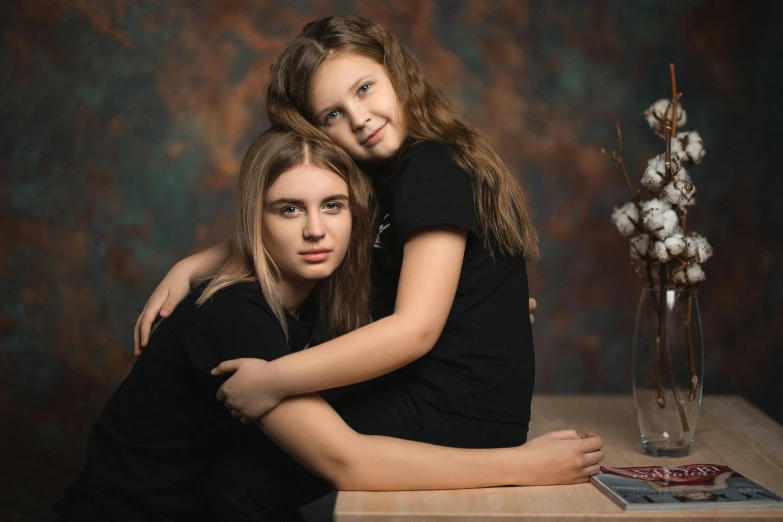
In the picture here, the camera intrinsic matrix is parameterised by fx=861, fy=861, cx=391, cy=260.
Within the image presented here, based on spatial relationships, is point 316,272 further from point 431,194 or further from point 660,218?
point 660,218

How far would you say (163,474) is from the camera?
177 cm

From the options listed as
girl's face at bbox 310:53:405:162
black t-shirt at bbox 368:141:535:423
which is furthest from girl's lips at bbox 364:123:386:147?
black t-shirt at bbox 368:141:535:423

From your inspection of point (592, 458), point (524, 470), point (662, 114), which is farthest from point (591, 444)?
point (662, 114)

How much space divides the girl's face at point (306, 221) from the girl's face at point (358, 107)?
13cm

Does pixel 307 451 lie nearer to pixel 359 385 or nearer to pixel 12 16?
pixel 359 385

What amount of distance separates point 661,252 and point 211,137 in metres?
1.54

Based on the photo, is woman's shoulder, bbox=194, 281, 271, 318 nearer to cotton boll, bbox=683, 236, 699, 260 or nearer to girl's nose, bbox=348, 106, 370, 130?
girl's nose, bbox=348, 106, 370, 130

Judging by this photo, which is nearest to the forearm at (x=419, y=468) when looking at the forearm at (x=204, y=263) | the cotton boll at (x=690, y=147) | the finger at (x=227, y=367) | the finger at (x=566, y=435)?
the finger at (x=566, y=435)

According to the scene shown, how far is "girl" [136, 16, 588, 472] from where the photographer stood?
5.24ft

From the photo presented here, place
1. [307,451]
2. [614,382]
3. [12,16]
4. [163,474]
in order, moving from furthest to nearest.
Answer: [614,382] → [12,16] → [163,474] → [307,451]

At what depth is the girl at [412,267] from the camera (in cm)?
160

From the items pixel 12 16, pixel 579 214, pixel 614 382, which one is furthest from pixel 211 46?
pixel 614 382

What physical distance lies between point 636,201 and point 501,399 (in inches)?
22.1

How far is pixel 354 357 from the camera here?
1568 mm
